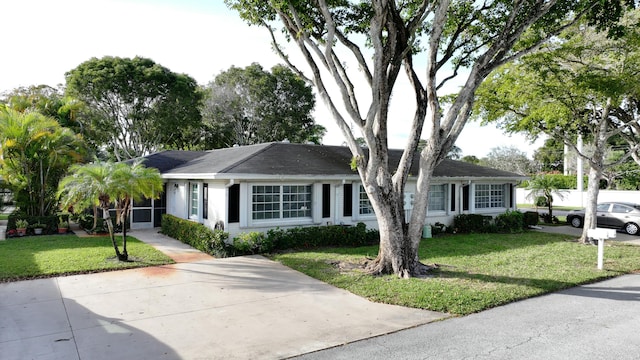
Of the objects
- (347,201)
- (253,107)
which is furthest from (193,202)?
(253,107)

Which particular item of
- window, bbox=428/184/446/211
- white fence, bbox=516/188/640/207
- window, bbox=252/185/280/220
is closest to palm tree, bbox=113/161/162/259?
window, bbox=252/185/280/220

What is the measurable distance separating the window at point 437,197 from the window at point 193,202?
9.90 m

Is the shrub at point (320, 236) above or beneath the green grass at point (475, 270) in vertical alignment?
above

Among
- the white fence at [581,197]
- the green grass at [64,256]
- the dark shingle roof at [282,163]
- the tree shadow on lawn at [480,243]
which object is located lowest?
the tree shadow on lawn at [480,243]

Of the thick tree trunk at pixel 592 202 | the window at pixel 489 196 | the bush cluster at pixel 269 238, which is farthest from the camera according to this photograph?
the window at pixel 489 196

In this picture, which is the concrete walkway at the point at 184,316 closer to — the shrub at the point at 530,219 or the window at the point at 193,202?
the window at the point at 193,202

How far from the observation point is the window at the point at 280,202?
44.3 feet

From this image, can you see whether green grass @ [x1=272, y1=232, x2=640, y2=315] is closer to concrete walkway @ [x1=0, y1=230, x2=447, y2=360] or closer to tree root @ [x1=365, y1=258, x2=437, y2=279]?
tree root @ [x1=365, y1=258, x2=437, y2=279]

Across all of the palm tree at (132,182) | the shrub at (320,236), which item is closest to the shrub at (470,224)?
the shrub at (320,236)

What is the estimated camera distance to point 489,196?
2030 centimetres

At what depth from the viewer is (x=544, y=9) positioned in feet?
32.6

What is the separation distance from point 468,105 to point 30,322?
33.6 feet

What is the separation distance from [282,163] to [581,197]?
30.1 meters

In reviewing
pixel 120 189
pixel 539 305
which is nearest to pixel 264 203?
pixel 120 189
